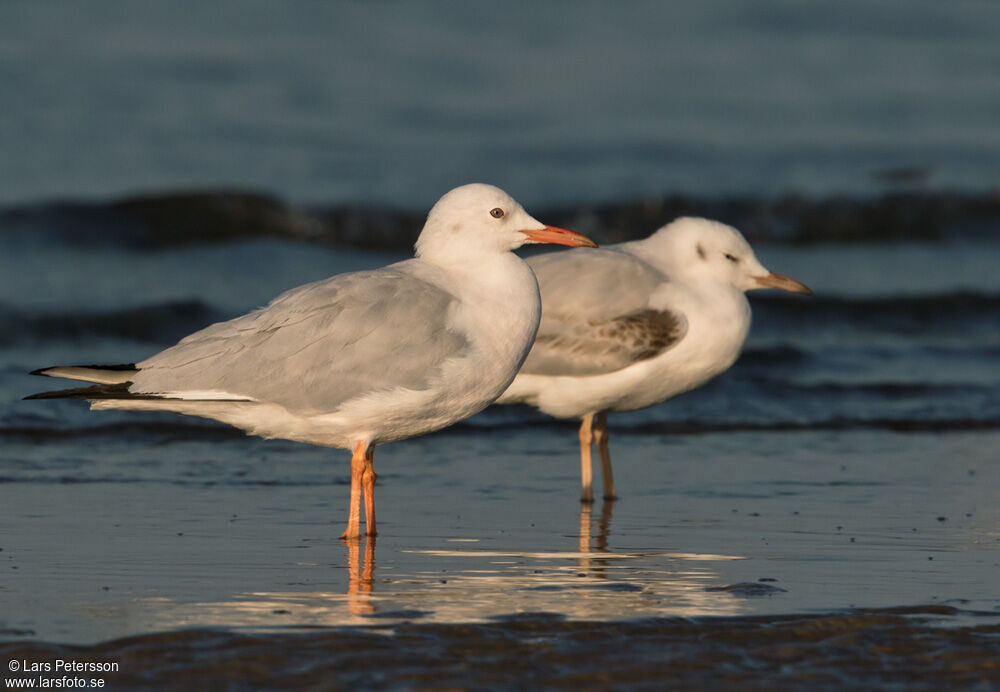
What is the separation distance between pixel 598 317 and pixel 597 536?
1.74 meters

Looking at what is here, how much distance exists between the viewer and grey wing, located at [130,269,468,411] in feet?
21.3

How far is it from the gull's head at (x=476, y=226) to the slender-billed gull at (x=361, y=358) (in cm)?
1

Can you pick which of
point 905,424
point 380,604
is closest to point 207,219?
point 905,424

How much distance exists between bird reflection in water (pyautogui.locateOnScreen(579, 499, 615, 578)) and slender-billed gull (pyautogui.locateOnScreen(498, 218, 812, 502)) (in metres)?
0.29

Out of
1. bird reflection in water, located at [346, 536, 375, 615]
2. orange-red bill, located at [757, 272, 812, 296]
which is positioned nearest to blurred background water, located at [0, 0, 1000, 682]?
bird reflection in water, located at [346, 536, 375, 615]

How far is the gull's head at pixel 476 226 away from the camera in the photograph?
6.84m

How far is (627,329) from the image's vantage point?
8500 mm

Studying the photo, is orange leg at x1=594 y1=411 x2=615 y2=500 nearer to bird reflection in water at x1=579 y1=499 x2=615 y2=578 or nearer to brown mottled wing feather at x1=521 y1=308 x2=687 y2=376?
bird reflection in water at x1=579 y1=499 x2=615 y2=578

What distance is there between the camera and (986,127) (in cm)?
2327

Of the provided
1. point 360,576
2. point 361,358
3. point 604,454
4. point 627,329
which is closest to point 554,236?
point 361,358

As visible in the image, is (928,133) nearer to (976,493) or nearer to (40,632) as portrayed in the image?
(976,493)

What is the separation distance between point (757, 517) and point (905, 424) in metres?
3.31

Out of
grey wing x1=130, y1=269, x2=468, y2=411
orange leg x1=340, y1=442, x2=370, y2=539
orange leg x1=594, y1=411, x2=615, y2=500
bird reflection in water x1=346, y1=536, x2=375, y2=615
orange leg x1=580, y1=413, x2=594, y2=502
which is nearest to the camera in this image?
bird reflection in water x1=346, y1=536, x2=375, y2=615

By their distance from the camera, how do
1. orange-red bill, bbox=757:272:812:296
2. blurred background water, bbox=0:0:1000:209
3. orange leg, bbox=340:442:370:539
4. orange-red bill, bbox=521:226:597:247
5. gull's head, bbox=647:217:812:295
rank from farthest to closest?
blurred background water, bbox=0:0:1000:209
orange-red bill, bbox=757:272:812:296
gull's head, bbox=647:217:812:295
orange-red bill, bbox=521:226:597:247
orange leg, bbox=340:442:370:539
